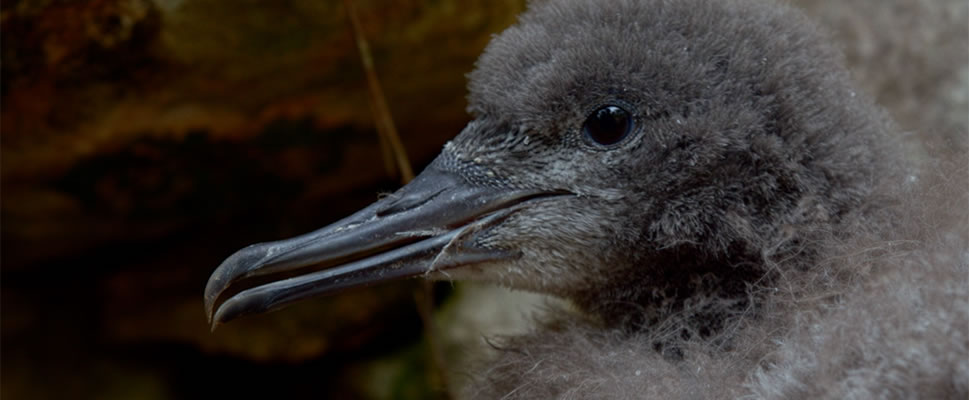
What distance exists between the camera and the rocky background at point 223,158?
1871 millimetres

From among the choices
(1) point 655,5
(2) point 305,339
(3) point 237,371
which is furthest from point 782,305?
(3) point 237,371

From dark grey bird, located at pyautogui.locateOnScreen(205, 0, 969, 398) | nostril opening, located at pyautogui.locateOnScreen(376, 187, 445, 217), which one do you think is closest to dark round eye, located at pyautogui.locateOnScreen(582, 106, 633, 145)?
dark grey bird, located at pyautogui.locateOnScreen(205, 0, 969, 398)

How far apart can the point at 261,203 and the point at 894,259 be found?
1745 millimetres

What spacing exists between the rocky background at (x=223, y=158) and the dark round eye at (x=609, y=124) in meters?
0.44

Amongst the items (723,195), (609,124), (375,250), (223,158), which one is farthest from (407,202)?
(223,158)

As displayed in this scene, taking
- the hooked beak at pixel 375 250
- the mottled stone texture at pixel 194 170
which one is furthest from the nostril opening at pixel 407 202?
the mottled stone texture at pixel 194 170

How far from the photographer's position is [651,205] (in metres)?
1.34

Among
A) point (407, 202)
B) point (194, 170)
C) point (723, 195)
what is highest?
point (194, 170)

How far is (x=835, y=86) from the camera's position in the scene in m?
1.41

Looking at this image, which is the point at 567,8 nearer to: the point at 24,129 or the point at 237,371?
the point at 24,129

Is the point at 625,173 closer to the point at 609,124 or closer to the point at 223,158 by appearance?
the point at 609,124

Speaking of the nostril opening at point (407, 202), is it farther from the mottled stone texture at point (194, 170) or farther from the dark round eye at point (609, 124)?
the mottled stone texture at point (194, 170)

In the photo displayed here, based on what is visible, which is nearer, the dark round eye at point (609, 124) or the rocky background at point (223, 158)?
the dark round eye at point (609, 124)

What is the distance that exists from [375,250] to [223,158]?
970 millimetres
